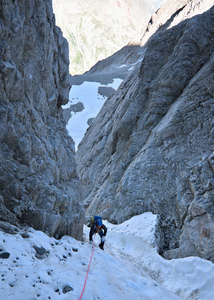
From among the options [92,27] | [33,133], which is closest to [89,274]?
[33,133]

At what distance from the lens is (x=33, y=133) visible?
8.62 m

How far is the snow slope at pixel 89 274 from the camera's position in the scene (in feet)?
14.8

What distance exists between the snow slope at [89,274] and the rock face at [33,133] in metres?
0.94

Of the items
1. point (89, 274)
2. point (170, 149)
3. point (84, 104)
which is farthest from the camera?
point (84, 104)

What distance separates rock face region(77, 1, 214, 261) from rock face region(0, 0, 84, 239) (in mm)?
3878

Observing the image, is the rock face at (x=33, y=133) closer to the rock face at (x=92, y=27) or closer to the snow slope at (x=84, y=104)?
the snow slope at (x=84, y=104)

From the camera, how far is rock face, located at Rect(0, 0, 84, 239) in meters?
7.06

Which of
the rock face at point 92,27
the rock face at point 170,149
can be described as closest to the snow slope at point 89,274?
the rock face at point 170,149

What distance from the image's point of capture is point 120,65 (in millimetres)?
77125

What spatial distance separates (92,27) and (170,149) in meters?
166

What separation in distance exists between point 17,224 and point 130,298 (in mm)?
3459

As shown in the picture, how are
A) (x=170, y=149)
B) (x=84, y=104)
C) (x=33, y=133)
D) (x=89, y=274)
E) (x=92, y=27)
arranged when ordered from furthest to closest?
(x=92, y=27) → (x=84, y=104) → (x=170, y=149) → (x=33, y=133) → (x=89, y=274)

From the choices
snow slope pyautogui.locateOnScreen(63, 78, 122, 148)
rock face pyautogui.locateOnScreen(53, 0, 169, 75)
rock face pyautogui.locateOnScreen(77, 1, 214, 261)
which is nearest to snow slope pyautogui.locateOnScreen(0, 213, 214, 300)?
rock face pyautogui.locateOnScreen(77, 1, 214, 261)

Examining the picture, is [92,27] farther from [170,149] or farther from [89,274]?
[89,274]
